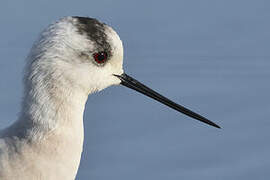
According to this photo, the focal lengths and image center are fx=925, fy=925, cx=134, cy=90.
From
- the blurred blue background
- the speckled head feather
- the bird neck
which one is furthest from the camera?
the blurred blue background

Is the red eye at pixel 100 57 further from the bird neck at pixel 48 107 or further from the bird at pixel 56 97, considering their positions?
the bird neck at pixel 48 107

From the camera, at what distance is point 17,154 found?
17.4ft

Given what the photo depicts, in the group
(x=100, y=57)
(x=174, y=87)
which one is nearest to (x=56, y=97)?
(x=100, y=57)

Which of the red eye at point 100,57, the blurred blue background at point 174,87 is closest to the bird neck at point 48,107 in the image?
the red eye at point 100,57

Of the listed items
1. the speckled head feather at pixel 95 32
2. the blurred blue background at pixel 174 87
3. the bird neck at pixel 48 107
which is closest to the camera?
the bird neck at pixel 48 107

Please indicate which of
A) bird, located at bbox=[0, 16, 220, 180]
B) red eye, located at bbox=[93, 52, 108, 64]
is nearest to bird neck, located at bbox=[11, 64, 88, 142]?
bird, located at bbox=[0, 16, 220, 180]

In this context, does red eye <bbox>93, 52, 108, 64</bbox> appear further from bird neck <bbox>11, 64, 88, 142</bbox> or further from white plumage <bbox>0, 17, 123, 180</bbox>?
bird neck <bbox>11, 64, 88, 142</bbox>

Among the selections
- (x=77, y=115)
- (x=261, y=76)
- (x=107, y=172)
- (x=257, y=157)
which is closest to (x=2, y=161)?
(x=77, y=115)

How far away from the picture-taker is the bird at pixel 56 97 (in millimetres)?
5207

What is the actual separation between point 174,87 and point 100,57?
2.38 metres

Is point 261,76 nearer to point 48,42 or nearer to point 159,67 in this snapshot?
point 159,67

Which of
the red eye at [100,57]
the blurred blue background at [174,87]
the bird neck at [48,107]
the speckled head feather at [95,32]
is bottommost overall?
the bird neck at [48,107]

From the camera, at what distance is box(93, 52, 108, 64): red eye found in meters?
5.39

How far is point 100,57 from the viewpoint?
17.7ft
